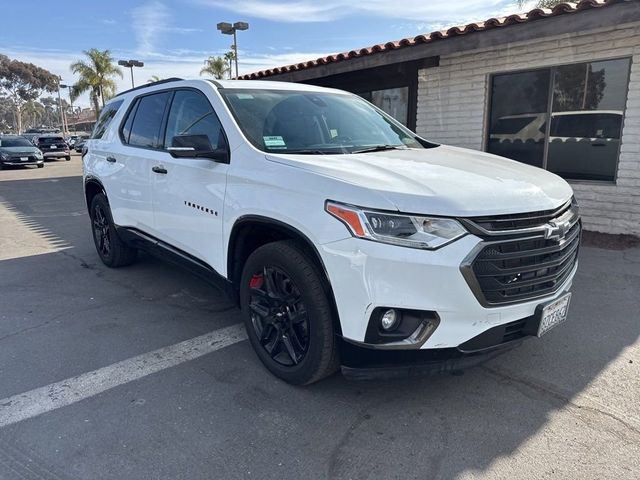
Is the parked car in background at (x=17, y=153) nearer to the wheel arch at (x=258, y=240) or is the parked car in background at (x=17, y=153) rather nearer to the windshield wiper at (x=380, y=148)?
the wheel arch at (x=258, y=240)

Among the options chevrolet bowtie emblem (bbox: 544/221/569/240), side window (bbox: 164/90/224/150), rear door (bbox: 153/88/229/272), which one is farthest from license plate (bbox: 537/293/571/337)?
side window (bbox: 164/90/224/150)

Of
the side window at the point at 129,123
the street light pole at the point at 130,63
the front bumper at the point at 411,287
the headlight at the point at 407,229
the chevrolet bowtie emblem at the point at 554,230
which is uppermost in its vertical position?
the street light pole at the point at 130,63

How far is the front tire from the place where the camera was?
278 centimetres

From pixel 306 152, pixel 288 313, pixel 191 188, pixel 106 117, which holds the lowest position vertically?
pixel 288 313

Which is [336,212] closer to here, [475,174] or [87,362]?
[475,174]

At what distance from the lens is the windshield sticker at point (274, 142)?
10.9 ft

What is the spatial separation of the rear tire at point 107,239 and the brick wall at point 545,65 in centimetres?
578

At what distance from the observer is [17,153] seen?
77.0 ft

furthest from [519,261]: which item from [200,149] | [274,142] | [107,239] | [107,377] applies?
[107,239]

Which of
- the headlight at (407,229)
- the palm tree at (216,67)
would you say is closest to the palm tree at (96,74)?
the palm tree at (216,67)

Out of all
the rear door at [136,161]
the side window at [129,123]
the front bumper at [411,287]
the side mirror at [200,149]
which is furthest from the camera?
the side window at [129,123]

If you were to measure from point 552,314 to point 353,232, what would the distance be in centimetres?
131

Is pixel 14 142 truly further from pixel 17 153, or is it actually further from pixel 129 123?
pixel 129 123

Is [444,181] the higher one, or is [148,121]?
[148,121]
